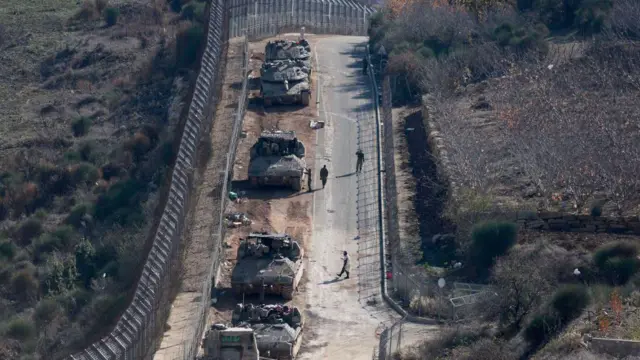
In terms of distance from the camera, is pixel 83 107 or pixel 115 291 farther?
pixel 83 107

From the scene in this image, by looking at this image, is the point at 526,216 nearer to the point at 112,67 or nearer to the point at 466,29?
the point at 466,29

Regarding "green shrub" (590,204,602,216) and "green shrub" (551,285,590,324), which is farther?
"green shrub" (590,204,602,216)

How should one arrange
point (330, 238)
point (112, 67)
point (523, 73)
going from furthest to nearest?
point (112, 67)
point (523, 73)
point (330, 238)

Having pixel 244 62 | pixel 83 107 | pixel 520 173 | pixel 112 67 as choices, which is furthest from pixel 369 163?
pixel 112 67

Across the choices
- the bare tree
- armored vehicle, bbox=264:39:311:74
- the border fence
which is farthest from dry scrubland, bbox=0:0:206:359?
the bare tree

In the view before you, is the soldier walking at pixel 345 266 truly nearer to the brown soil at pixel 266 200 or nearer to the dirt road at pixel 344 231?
the dirt road at pixel 344 231

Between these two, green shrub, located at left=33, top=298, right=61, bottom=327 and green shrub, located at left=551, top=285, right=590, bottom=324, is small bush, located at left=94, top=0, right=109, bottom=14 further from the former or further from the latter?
green shrub, located at left=551, top=285, right=590, bottom=324

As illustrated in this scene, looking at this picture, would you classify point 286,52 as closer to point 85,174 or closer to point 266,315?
point 85,174
